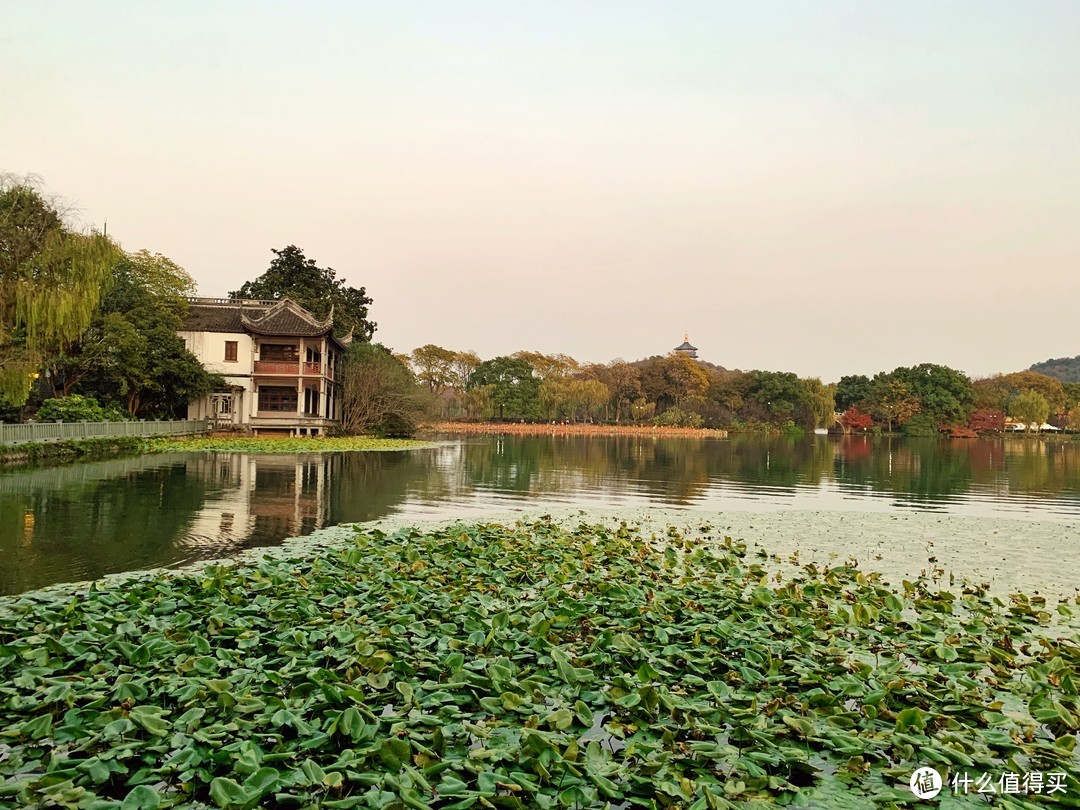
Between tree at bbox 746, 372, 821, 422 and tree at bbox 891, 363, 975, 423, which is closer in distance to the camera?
tree at bbox 891, 363, 975, 423

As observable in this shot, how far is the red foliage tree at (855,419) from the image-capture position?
231 feet

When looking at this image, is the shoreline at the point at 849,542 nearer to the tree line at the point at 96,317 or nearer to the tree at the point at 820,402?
the tree line at the point at 96,317

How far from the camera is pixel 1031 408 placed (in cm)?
6800

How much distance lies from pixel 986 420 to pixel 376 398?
196 ft

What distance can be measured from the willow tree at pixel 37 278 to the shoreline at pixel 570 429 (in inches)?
1280

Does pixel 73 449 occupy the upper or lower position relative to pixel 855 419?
lower

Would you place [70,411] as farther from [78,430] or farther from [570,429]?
[570,429]

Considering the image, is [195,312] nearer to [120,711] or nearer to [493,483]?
[493,483]

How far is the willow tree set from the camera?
784 inches

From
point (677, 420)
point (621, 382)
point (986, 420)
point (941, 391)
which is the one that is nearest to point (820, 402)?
point (941, 391)

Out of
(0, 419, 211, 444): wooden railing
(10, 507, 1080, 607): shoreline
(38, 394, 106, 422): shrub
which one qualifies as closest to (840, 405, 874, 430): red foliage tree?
(0, 419, 211, 444): wooden railing

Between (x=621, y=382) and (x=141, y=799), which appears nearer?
(x=141, y=799)

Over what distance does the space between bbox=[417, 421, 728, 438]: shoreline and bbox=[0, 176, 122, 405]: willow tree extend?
32514 mm

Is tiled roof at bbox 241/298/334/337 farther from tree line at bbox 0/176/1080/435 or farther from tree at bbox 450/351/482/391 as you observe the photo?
tree at bbox 450/351/482/391
